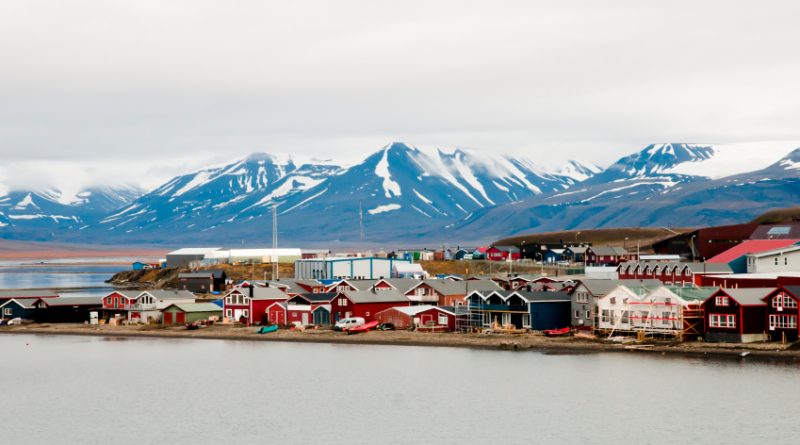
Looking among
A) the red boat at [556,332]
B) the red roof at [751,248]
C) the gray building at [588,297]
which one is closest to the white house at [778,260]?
the red roof at [751,248]

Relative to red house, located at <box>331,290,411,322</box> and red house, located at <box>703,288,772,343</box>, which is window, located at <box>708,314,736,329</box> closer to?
red house, located at <box>703,288,772,343</box>

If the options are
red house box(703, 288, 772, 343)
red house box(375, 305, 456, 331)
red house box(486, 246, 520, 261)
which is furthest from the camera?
red house box(486, 246, 520, 261)

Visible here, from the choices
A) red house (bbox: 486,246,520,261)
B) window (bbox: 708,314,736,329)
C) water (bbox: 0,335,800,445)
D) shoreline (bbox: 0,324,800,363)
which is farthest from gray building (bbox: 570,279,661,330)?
red house (bbox: 486,246,520,261)

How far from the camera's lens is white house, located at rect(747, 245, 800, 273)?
276 ft

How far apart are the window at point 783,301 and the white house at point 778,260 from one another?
79.6ft

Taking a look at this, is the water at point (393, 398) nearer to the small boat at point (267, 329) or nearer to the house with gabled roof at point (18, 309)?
the small boat at point (267, 329)

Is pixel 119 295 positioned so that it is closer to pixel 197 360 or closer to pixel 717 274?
pixel 197 360

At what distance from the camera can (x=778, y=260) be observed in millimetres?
84875

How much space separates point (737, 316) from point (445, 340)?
1725cm

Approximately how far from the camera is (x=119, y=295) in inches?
3497

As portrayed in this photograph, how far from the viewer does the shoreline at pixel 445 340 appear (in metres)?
59.5

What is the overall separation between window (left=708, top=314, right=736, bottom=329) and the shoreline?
1.27 meters

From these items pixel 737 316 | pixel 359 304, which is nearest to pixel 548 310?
pixel 359 304

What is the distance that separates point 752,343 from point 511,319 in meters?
16.3
